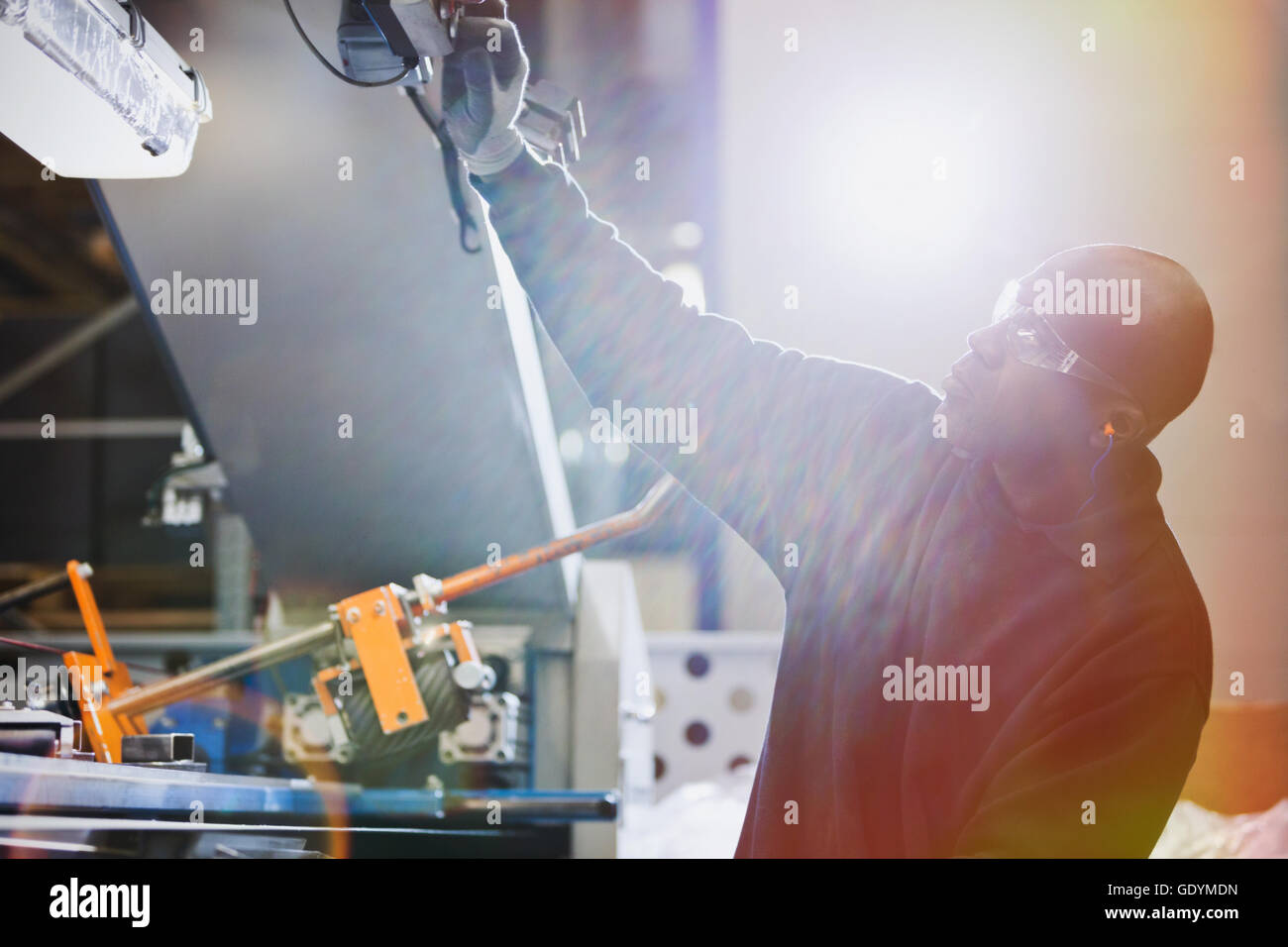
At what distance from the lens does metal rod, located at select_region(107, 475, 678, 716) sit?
1.50m

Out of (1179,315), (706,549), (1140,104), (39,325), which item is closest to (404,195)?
(1179,315)

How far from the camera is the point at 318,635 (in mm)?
1562

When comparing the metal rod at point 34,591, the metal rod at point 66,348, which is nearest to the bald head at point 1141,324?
the metal rod at point 34,591

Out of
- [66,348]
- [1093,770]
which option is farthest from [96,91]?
[66,348]

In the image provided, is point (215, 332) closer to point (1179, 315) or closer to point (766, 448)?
point (766, 448)

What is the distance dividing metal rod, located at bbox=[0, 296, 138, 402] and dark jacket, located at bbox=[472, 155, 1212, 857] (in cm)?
365

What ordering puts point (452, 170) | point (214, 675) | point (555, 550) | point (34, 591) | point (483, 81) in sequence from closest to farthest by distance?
point (483, 81) < point (452, 170) < point (214, 675) < point (555, 550) < point (34, 591)

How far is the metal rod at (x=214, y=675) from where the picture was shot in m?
1.49

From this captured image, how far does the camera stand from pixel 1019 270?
58.4 inches

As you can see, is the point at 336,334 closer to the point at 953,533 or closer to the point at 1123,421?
the point at 953,533

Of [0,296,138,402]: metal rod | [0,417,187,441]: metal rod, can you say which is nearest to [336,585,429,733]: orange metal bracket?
[0,417,187,441]: metal rod

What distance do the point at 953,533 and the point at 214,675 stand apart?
46.3 inches

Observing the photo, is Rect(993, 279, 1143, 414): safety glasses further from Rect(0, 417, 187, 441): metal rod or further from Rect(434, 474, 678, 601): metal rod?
Rect(0, 417, 187, 441): metal rod

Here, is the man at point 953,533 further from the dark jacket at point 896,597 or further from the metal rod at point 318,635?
the metal rod at point 318,635
